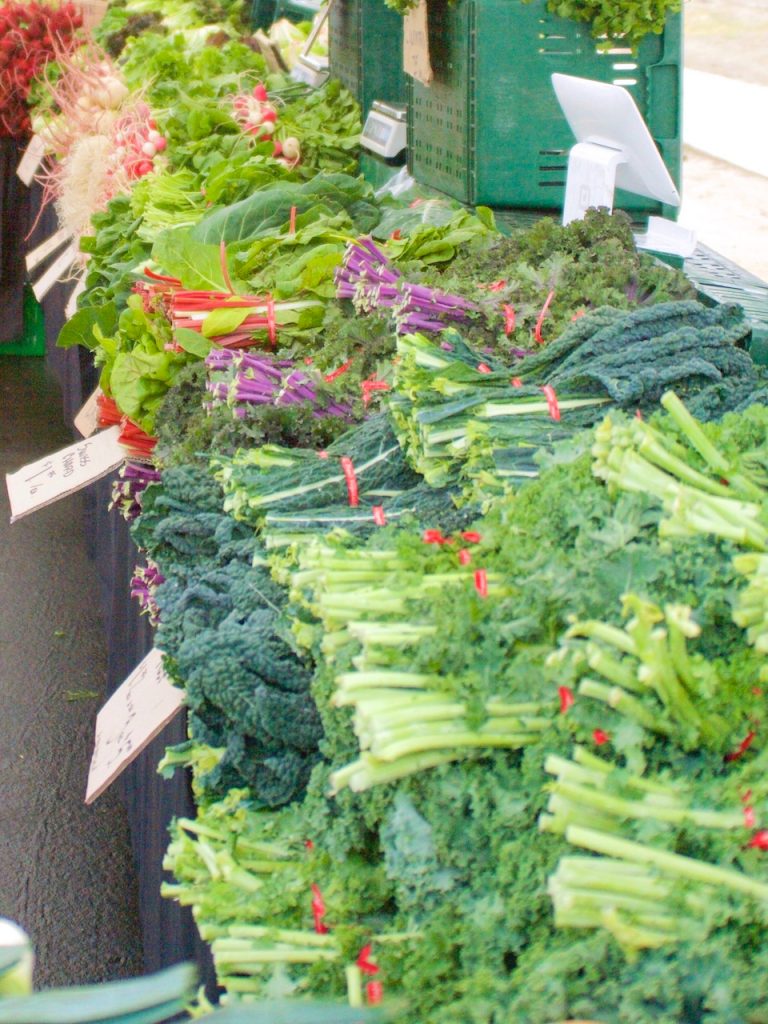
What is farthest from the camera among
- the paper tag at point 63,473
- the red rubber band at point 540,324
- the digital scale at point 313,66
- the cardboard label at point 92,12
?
the cardboard label at point 92,12

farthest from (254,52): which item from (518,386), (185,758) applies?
(185,758)

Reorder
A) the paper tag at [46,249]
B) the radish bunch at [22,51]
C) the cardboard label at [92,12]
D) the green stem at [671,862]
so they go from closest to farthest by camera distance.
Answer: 1. the green stem at [671,862]
2. the paper tag at [46,249]
3. the radish bunch at [22,51]
4. the cardboard label at [92,12]

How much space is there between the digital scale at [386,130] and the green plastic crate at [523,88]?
0.60 metres

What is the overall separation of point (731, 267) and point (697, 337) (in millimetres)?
971

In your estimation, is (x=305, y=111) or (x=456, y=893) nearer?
(x=456, y=893)

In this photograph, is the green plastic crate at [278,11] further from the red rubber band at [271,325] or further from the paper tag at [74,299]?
the red rubber band at [271,325]

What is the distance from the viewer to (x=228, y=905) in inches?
51.1

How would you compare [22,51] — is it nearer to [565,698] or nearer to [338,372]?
[338,372]

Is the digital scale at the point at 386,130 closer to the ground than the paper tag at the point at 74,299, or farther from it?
farther from it

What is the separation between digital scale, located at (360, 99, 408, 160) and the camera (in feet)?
12.1

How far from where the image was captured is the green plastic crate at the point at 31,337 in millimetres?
6820

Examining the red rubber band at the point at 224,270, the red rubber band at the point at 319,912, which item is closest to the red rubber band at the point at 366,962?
the red rubber band at the point at 319,912

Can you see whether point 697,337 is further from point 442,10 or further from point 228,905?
point 442,10

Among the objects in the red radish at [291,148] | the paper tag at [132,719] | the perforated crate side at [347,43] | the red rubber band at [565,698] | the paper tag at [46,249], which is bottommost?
the paper tag at [132,719]
